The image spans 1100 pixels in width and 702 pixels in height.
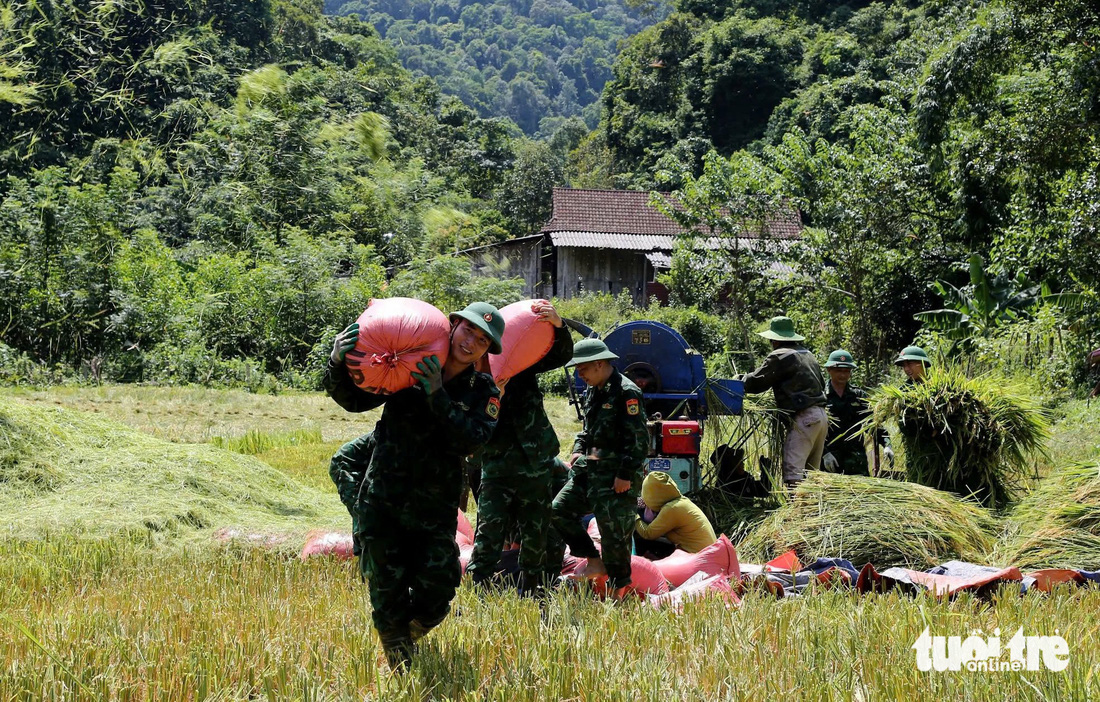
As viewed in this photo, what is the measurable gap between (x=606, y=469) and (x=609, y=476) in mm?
52

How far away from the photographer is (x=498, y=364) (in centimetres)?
573

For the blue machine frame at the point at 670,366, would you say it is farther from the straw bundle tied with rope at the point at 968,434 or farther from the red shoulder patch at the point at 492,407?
the red shoulder patch at the point at 492,407

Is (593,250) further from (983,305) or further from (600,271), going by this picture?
(983,305)

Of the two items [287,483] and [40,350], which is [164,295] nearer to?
[40,350]

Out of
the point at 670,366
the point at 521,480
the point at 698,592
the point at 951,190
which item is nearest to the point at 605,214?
the point at 951,190

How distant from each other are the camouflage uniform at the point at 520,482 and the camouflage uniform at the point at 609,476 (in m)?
0.48

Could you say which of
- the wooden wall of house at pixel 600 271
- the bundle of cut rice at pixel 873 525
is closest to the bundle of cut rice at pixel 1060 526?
the bundle of cut rice at pixel 873 525

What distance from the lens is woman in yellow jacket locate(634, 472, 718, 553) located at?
6.98m

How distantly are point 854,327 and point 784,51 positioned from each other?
31.2 metres

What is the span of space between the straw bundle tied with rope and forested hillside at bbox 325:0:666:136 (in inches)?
4950

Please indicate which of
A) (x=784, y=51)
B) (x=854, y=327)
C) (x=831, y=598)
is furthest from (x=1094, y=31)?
(x=784, y=51)

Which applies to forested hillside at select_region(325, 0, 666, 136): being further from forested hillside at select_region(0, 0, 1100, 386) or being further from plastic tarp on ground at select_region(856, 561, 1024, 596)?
plastic tarp on ground at select_region(856, 561, 1024, 596)

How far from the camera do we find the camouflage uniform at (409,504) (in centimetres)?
423

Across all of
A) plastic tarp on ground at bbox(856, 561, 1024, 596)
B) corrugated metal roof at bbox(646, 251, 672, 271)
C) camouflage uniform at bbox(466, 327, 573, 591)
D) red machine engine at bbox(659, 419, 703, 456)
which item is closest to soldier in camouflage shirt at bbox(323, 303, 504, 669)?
camouflage uniform at bbox(466, 327, 573, 591)
